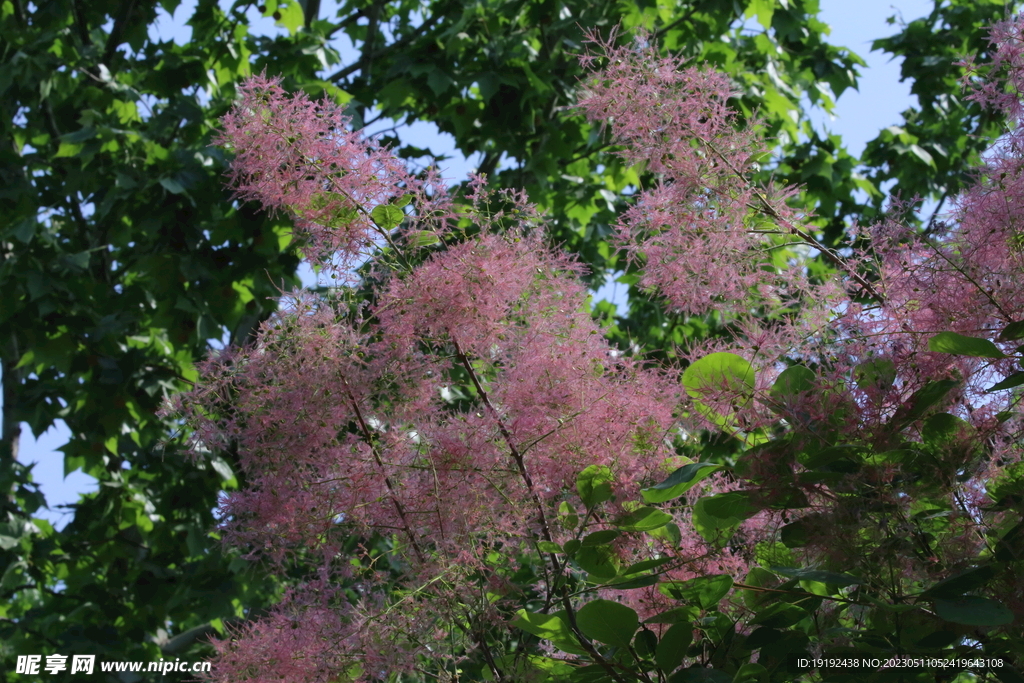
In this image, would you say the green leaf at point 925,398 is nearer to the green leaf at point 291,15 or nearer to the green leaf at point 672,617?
the green leaf at point 672,617

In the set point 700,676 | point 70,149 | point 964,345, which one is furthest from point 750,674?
point 70,149

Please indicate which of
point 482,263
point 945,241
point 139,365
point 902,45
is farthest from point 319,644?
point 902,45

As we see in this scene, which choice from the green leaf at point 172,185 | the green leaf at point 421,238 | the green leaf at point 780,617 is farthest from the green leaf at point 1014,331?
the green leaf at point 172,185

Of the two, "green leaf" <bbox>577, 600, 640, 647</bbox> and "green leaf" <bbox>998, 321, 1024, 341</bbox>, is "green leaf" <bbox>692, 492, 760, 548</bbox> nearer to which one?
"green leaf" <bbox>577, 600, 640, 647</bbox>

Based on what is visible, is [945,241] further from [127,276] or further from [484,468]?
[127,276]

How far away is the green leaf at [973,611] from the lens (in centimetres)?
77

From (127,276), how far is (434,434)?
3.96m

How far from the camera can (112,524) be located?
4.31 meters

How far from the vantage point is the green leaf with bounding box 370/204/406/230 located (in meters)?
1.21

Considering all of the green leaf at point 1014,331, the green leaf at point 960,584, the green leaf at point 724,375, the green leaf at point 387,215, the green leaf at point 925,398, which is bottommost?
the green leaf at point 960,584

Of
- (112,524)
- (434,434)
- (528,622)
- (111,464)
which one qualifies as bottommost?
(528,622)

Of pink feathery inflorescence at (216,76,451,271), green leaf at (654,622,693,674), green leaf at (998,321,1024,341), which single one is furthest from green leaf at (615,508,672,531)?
pink feathery inflorescence at (216,76,451,271)

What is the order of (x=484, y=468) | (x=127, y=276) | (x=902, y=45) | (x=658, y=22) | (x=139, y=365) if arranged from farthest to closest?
(x=902, y=45) < (x=127, y=276) < (x=658, y=22) < (x=139, y=365) < (x=484, y=468)

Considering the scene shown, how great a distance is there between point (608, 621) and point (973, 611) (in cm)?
36
